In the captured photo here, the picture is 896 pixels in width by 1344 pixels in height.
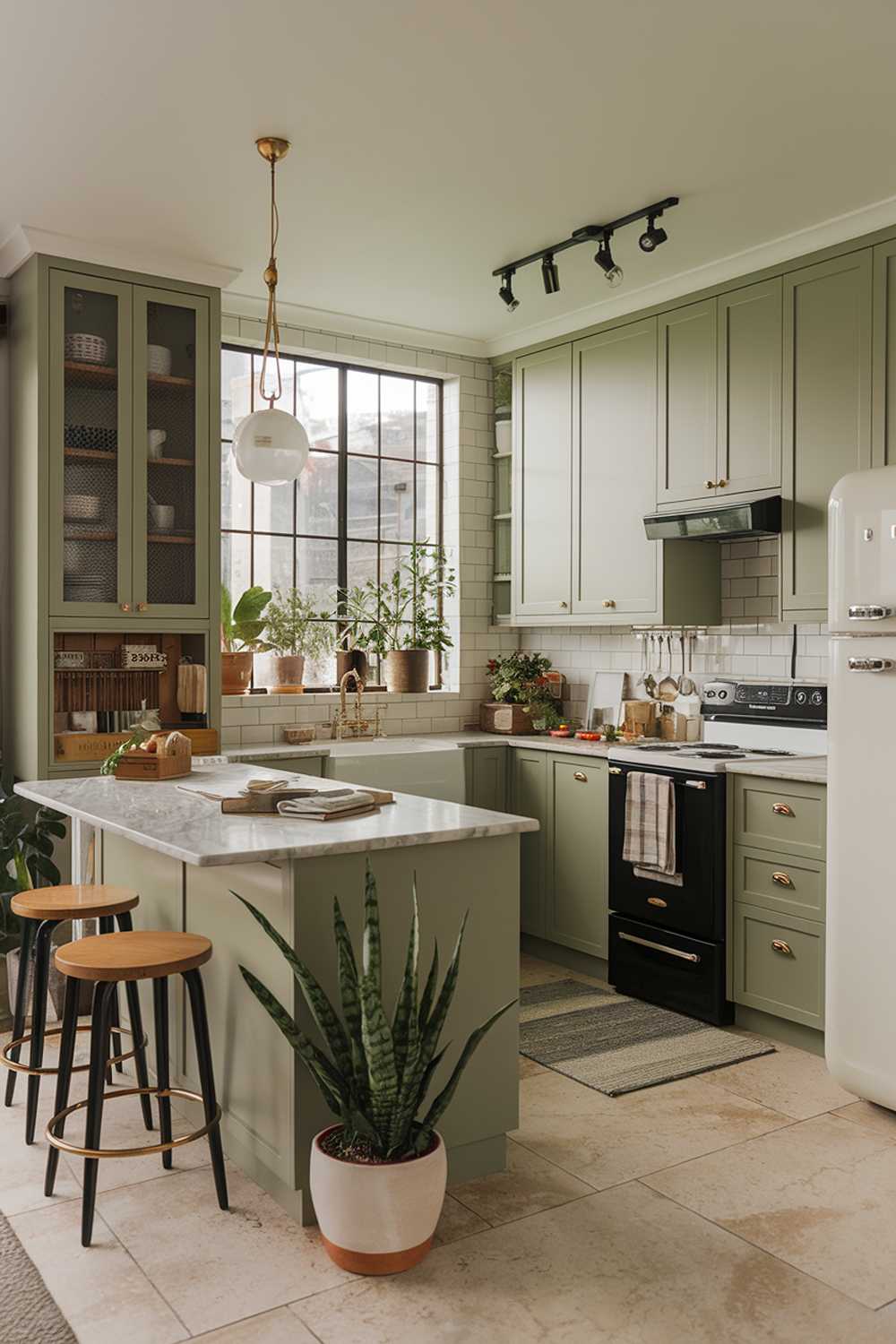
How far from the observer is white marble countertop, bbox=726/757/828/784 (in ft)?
12.8

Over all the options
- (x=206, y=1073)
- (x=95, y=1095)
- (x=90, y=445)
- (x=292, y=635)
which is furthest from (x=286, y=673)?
(x=95, y=1095)

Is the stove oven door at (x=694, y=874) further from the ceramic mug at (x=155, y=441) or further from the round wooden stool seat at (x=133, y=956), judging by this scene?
the ceramic mug at (x=155, y=441)

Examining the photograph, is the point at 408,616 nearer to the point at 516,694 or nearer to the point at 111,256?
the point at 516,694

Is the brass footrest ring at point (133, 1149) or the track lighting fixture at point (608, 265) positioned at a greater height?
the track lighting fixture at point (608, 265)

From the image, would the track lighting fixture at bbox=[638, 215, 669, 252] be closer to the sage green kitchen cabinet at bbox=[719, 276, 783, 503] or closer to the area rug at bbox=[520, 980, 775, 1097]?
the sage green kitchen cabinet at bbox=[719, 276, 783, 503]

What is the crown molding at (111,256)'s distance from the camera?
4.32m

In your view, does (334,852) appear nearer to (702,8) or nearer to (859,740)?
(859,740)

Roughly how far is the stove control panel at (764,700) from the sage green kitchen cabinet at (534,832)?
0.77 metres

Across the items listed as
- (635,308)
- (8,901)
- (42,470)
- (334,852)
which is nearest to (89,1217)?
(334,852)

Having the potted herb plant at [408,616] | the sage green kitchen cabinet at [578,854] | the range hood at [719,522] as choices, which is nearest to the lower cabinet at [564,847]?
the sage green kitchen cabinet at [578,854]

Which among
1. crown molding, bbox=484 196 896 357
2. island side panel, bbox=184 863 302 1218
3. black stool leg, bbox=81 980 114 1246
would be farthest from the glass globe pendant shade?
crown molding, bbox=484 196 896 357

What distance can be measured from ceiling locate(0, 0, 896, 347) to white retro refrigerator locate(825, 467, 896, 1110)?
3.69 ft

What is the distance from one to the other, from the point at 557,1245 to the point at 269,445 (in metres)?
2.22

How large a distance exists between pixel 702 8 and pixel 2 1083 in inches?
143
